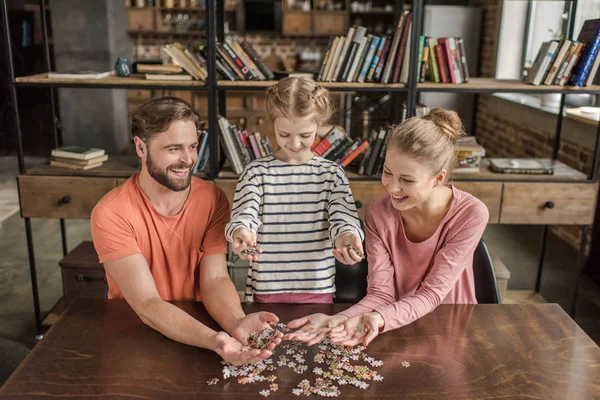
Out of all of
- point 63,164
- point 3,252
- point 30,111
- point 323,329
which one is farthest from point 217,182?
point 30,111

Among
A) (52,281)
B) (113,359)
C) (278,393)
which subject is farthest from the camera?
(52,281)

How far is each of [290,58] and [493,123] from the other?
333cm

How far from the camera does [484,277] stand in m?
2.04

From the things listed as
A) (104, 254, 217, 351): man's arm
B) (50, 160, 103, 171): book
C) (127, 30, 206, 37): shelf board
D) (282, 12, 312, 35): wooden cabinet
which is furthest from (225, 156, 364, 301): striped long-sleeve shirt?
(127, 30, 206, 37): shelf board

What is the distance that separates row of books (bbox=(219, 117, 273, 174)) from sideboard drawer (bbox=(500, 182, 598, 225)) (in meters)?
1.28

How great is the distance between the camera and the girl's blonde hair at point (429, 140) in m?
1.72

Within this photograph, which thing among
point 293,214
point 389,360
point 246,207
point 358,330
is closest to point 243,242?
point 246,207

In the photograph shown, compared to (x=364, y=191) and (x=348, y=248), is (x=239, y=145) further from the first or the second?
(x=348, y=248)

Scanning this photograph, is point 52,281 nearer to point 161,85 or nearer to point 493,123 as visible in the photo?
point 161,85

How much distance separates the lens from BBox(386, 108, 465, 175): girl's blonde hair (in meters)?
1.72

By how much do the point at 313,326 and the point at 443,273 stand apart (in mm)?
456

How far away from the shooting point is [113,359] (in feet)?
4.77

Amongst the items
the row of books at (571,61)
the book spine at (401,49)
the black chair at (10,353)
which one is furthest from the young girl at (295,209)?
the row of books at (571,61)

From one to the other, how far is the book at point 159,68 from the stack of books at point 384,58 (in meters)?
0.71
